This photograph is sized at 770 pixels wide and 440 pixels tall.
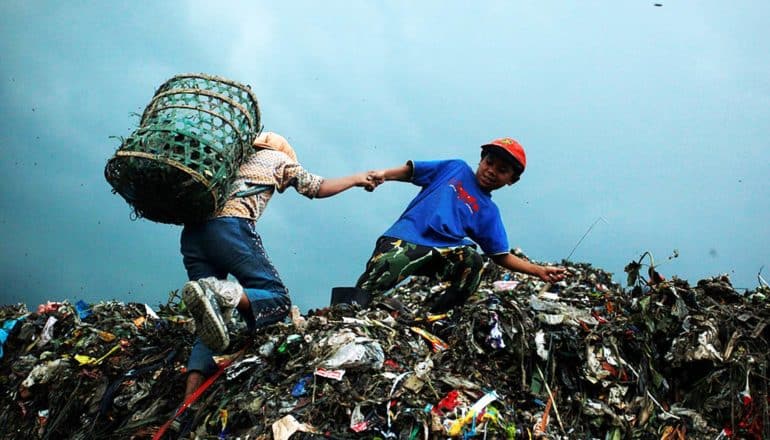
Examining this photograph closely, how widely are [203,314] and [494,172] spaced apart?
2512 mm

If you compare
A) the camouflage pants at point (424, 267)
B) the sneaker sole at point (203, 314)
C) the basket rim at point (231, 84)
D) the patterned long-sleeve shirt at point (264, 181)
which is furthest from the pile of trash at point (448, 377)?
the basket rim at point (231, 84)

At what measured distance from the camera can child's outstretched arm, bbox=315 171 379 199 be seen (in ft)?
14.7

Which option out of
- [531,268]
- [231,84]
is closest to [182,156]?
[231,84]

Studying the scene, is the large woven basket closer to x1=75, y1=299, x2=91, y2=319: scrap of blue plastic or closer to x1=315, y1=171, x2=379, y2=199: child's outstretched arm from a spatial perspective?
x1=315, y1=171, x2=379, y2=199: child's outstretched arm

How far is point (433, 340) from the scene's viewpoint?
4.38m

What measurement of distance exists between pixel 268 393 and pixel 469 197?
86.4 inches

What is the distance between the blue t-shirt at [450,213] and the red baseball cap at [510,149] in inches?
11.6

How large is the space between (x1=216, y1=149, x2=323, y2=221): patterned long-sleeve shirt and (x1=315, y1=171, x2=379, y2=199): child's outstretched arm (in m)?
0.04

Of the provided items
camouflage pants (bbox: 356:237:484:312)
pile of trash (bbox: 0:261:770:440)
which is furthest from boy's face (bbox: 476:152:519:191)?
pile of trash (bbox: 0:261:770:440)

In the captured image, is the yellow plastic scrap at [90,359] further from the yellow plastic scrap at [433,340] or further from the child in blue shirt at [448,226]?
the yellow plastic scrap at [433,340]

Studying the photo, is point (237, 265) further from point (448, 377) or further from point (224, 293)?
point (448, 377)

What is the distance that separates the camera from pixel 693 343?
171 inches

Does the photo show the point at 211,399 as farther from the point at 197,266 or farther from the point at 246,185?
the point at 246,185

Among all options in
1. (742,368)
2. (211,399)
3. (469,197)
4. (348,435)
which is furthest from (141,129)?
(742,368)
